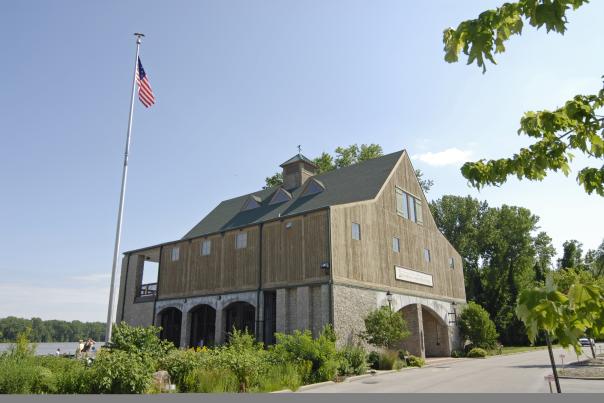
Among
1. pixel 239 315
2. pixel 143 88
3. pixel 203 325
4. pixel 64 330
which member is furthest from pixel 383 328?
pixel 64 330

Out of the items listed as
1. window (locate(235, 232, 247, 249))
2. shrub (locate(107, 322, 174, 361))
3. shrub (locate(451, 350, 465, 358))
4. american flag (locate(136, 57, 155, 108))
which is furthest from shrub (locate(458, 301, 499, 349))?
american flag (locate(136, 57, 155, 108))

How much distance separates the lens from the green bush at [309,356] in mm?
16683

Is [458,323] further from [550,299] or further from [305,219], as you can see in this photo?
[550,299]

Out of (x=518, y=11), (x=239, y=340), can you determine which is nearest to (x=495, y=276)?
(x=239, y=340)

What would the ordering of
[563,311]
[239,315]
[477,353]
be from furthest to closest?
1. [477,353]
2. [239,315]
3. [563,311]

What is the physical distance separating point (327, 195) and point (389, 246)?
524cm

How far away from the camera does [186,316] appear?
29094 millimetres

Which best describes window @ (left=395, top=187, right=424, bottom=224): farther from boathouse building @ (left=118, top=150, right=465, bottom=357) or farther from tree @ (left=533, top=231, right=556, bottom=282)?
tree @ (left=533, top=231, right=556, bottom=282)

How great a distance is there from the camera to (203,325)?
2988cm

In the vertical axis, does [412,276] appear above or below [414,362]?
above

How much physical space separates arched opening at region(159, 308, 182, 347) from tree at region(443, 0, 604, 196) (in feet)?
98.3

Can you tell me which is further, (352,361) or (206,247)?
(206,247)

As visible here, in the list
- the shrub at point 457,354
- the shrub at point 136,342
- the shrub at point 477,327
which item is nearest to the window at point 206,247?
the shrub at point 136,342

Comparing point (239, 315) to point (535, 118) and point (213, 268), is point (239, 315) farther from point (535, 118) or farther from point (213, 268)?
point (535, 118)
